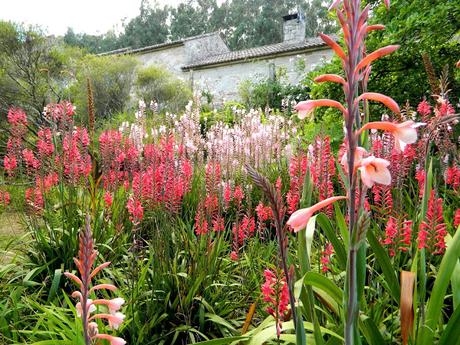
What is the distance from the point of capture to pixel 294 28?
25.7m

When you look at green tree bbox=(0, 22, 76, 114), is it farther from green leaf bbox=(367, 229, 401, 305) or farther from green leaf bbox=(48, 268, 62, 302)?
green leaf bbox=(367, 229, 401, 305)

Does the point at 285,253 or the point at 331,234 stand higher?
the point at 285,253

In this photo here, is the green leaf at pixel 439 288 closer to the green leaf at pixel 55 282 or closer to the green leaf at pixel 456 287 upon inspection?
the green leaf at pixel 456 287

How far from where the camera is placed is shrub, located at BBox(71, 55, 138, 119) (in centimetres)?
1535

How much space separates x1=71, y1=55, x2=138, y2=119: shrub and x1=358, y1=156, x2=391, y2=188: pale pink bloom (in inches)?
584

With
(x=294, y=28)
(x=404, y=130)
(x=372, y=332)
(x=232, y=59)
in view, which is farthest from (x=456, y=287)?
(x=294, y=28)

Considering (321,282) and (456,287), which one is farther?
(456,287)

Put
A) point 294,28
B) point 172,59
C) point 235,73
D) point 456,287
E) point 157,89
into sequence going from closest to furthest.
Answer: point 456,287, point 157,89, point 235,73, point 294,28, point 172,59

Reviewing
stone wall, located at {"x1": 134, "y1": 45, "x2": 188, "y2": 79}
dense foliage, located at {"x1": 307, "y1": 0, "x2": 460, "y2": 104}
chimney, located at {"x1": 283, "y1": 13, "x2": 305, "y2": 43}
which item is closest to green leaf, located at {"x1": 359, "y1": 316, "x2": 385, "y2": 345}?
dense foliage, located at {"x1": 307, "y1": 0, "x2": 460, "y2": 104}

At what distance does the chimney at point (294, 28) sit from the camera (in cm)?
2545

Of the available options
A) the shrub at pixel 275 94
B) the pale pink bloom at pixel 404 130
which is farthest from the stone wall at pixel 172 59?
the pale pink bloom at pixel 404 130

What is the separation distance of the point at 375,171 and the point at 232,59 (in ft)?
80.1

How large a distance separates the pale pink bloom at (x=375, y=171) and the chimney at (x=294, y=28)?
26.1 m

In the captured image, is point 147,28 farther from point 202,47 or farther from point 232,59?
point 232,59
